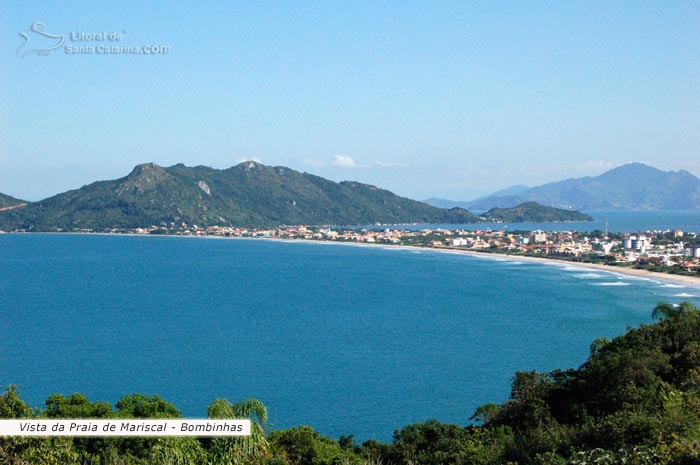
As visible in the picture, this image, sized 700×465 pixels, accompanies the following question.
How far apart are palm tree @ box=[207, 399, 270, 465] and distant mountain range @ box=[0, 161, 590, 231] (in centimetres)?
11242

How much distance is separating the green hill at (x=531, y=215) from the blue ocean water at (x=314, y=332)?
93.2m

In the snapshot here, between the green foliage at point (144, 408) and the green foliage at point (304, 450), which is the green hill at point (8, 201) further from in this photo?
the green foliage at point (304, 450)

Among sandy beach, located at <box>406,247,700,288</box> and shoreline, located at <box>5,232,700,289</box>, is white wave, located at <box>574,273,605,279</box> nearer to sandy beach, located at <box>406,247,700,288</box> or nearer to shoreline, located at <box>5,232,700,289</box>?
shoreline, located at <box>5,232,700,289</box>

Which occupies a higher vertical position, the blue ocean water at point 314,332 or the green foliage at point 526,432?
the green foliage at point 526,432

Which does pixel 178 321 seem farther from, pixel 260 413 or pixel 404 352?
pixel 260 413

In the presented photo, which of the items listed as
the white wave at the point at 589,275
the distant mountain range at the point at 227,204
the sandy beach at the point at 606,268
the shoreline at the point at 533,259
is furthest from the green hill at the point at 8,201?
the white wave at the point at 589,275

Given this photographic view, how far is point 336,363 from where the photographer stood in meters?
24.9

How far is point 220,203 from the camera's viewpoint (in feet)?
444

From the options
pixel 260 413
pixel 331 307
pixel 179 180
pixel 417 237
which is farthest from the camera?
pixel 179 180

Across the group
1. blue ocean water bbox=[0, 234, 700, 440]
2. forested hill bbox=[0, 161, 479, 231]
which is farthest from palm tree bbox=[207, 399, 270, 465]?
forested hill bbox=[0, 161, 479, 231]

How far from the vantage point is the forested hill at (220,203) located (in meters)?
123

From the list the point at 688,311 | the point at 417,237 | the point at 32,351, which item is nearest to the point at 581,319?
the point at 688,311

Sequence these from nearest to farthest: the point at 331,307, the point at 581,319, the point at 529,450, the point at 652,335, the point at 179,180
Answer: the point at 529,450
the point at 652,335
the point at 581,319
the point at 331,307
the point at 179,180

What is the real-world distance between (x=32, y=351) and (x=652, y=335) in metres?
21.5
